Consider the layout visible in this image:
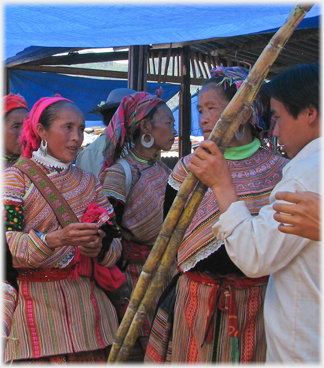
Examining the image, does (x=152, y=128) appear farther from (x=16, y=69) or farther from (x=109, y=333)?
(x=16, y=69)

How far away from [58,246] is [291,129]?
1286 mm

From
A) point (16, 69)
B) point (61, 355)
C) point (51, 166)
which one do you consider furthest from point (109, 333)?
point (16, 69)

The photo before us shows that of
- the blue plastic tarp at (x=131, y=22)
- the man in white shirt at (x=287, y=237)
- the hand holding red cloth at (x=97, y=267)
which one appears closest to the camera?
the man in white shirt at (x=287, y=237)

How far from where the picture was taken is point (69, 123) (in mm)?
2557

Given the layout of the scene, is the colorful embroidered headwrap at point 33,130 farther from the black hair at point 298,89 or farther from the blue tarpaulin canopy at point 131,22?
the black hair at point 298,89

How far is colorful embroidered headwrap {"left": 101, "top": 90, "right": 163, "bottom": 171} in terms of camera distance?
3395 millimetres

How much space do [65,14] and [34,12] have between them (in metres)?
0.22

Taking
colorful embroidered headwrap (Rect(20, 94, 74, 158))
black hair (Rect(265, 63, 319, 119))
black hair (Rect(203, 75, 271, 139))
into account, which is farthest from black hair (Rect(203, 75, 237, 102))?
colorful embroidered headwrap (Rect(20, 94, 74, 158))

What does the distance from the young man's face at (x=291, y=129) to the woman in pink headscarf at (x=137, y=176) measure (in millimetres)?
1622

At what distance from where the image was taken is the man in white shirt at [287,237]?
145cm

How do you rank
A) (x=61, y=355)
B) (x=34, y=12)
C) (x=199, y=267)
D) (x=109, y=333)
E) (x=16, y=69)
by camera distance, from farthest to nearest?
(x=16, y=69) → (x=34, y=12) → (x=109, y=333) → (x=61, y=355) → (x=199, y=267)

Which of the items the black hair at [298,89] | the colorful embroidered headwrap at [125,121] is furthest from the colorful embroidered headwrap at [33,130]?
the black hair at [298,89]

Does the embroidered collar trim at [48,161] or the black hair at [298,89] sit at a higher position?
the black hair at [298,89]

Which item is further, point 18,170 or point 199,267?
point 18,170
